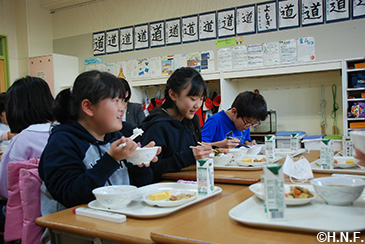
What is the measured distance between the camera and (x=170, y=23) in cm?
556

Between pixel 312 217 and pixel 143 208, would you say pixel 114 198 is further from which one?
pixel 312 217

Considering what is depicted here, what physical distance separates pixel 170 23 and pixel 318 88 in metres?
2.64

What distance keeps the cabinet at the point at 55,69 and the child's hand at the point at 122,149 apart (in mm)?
5201

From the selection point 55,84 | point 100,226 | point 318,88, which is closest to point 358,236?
point 100,226

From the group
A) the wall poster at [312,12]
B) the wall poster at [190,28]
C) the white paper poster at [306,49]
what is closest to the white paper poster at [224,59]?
the wall poster at [190,28]

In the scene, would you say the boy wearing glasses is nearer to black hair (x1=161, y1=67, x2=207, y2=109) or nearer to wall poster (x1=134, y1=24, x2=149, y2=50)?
black hair (x1=161, y1=67, x2=207, y2=109)

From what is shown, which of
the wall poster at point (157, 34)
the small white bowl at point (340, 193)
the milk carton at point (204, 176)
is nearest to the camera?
the small white bowl at point (340, 193)

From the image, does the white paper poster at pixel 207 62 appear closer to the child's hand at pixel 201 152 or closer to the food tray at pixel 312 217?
the child's hand at pixel 201 152

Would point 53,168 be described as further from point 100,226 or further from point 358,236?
point 358,236

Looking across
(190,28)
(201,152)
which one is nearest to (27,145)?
(201,152)

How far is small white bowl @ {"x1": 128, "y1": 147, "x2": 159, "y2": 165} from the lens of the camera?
53.0 inches

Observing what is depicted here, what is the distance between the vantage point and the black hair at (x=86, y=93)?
4.82 ft

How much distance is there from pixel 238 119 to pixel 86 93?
5.54ft

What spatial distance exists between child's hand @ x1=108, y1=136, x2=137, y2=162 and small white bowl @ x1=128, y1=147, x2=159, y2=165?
0.17 feet
